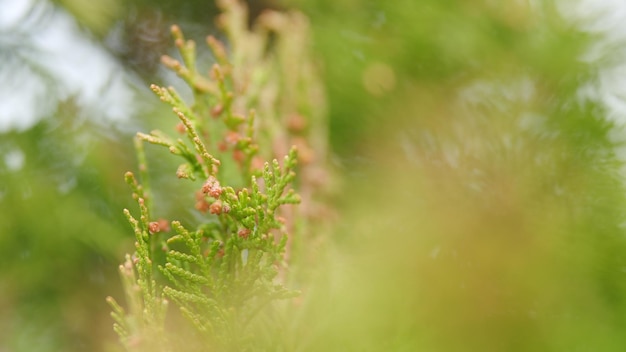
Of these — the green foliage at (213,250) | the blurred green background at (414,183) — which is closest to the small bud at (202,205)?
the green foliage at (213,250)

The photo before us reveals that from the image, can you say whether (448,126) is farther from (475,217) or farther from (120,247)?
(120,247)

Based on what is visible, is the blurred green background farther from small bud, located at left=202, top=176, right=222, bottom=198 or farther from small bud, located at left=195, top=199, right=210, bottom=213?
small bud, located at left=202, top=176, right=222, bottom=198

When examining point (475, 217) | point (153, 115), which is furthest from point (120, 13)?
point (475, 217)

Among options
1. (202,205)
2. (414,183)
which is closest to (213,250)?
(202,205)

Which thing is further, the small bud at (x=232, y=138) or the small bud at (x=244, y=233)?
the small bud at (x=232, y=138)

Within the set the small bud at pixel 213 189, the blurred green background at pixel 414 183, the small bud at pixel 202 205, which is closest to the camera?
the small bud at pixel 213 189

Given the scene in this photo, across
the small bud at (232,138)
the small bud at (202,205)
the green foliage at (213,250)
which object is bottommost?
the green foliage at (213,250)

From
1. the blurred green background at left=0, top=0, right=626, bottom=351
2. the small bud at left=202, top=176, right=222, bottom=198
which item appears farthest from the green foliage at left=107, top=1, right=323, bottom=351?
the blurred green background at left=0, top=0, right=626, bottom=351

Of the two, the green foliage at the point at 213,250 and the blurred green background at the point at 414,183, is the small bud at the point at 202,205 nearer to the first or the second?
the green foliage at the point at 213,250
